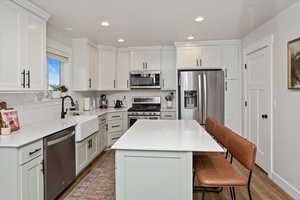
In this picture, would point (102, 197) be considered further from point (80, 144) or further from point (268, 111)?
point (268, 111)

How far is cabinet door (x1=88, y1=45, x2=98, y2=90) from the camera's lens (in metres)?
4.25

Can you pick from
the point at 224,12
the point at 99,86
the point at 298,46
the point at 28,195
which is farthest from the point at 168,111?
the point at 28,195

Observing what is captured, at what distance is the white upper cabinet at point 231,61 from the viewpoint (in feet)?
13.8

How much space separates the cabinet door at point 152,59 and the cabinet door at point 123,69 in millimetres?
478

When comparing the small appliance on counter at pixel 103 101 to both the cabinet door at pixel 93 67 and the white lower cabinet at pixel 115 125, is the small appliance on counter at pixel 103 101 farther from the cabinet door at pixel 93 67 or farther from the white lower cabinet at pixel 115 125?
the white lower cabinet at pixel 115 125

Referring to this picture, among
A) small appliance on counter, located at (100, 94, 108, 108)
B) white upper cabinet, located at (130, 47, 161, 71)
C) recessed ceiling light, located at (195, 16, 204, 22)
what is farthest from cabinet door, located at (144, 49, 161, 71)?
recessed ceiling light, located at (195, 16, 204, 22)

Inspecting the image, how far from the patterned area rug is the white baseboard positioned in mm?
2270

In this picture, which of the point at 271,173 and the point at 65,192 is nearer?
the point at 65,192

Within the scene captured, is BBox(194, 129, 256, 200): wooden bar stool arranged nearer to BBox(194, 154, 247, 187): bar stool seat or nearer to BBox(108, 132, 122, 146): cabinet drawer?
BBox(194, 154, 247, 187): bar stool seat

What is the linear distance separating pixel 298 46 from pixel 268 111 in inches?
43.7

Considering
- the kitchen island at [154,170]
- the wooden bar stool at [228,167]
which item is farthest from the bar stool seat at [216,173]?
the kitchen island at [154,170]

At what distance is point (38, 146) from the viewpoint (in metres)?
2.03

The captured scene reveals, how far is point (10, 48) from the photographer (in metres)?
2.12

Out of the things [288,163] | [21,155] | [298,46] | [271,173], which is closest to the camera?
[21,155]
